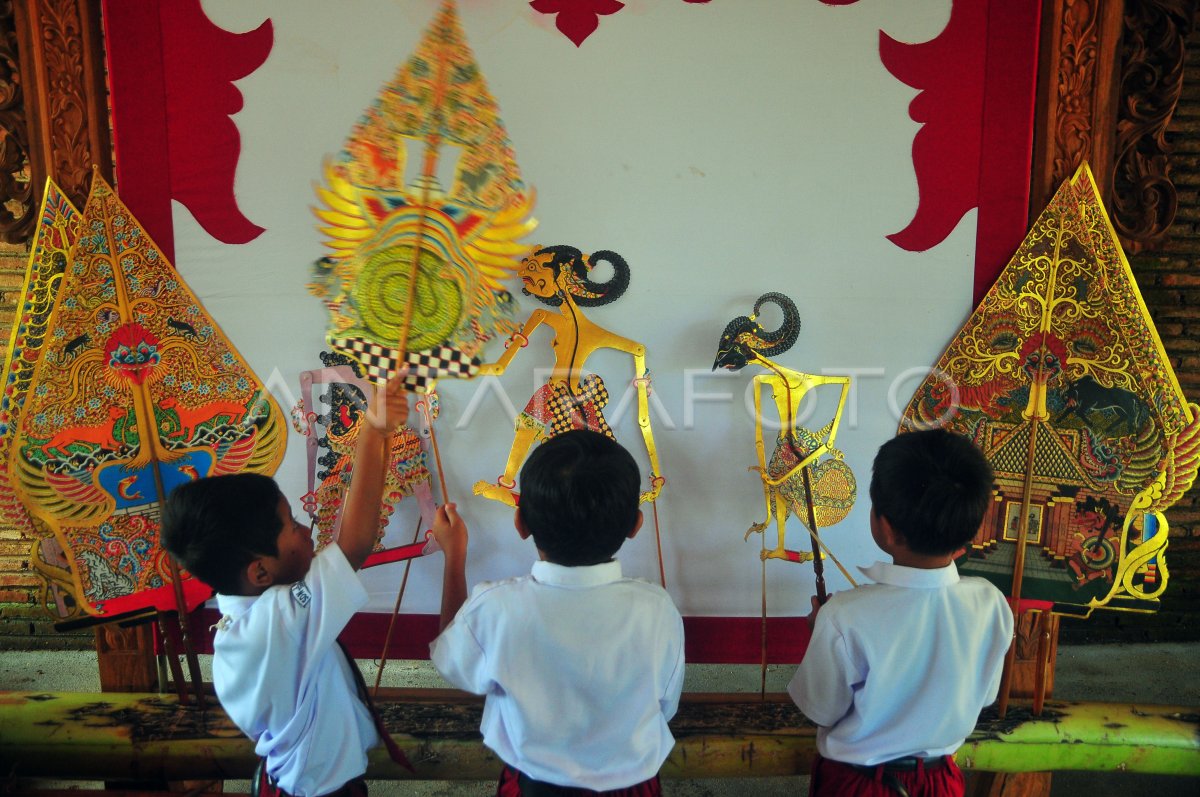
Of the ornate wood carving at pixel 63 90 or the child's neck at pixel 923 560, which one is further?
the ornate wood carving at pixel 63 90

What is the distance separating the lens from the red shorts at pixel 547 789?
4.11 ft

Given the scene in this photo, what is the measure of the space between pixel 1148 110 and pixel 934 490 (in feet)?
4.98

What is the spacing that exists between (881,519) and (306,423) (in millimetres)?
1587

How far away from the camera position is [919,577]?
4.31 feet

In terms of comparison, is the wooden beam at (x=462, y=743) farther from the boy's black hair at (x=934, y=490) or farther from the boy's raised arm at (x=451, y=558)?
the boy's black hair at (x=934, y=490)

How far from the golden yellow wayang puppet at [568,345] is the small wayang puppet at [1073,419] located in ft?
3.26

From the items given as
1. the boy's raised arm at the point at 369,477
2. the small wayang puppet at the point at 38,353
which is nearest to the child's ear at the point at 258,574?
the boy's raised arm at the point at 369,477

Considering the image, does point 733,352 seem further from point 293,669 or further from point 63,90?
point 63,90

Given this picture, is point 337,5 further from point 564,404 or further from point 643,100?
point 564,404

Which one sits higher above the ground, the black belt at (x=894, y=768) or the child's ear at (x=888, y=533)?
the child's ear at (x=888, y=533)

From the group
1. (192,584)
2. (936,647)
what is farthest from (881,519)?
(192,584)

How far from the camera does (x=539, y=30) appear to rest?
1.95 metres

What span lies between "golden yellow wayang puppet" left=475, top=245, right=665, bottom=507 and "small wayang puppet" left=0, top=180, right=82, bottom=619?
3.86ft

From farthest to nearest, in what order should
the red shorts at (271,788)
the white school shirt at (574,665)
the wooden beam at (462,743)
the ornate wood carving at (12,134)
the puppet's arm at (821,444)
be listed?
the puppet's arm at (821,444) < the ornate wood carving at (12,134) < the wooden beam at (462,743) < the red shorts at (271,788) < the white school shirt at (574,665)
